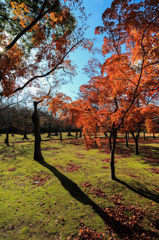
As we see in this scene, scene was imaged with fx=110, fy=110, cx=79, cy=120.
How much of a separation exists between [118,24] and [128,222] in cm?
896

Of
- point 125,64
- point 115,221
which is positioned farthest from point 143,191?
point 125,64

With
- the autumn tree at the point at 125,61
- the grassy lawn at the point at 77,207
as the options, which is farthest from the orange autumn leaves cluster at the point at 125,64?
the grassy lawn at the point at 77,207

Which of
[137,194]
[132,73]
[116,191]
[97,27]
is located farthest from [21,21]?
[137,194]

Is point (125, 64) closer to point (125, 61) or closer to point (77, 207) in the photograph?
point (125, 61)

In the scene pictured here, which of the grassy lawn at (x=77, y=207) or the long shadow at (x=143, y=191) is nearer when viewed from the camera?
the grassy lawn at (x=77, y=207)

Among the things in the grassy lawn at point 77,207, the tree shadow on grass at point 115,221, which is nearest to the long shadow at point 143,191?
the grassy lawn at point 77,207

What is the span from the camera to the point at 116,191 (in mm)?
6398

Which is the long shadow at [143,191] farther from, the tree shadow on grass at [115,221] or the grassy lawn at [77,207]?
the tree shadow on grass at [115,221]

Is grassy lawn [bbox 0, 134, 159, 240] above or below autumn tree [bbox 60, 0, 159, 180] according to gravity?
below

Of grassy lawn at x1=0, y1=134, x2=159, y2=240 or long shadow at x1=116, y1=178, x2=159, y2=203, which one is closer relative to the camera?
grassy lawn at x1=0, y1=134, x2=159, y2=240

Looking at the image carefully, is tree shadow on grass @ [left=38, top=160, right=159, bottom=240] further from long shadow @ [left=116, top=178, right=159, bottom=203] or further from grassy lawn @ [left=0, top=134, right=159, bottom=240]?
long shadow @ [left=116, top=178, right=159, bottom=203]

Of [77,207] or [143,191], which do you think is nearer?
[77,207]

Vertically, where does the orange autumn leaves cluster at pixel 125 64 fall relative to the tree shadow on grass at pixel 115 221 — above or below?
above

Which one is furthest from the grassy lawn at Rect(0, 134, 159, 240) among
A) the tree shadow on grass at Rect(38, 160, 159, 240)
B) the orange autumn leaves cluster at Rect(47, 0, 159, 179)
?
the orange autumn leaves cluster at Rect(47, 0, 159, 179)
